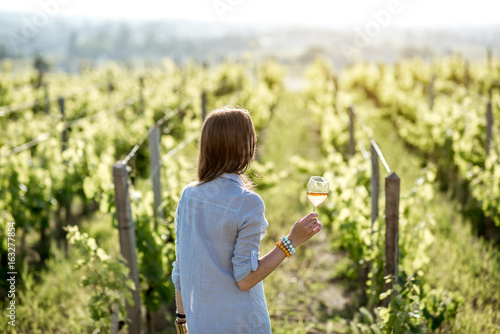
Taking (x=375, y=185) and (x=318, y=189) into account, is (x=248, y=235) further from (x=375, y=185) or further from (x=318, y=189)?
(x=375, y=185)

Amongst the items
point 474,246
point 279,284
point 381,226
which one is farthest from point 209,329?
point 474,246

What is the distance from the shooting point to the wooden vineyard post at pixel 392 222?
7.82 ft

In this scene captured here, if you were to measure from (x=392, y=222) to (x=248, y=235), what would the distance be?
1.29 meters

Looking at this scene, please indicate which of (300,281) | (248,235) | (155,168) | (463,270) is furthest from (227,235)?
(463,270)

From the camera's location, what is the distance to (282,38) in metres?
135

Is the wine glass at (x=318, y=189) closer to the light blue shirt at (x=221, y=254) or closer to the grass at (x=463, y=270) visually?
the light blue shirt at (x=221, y=254)

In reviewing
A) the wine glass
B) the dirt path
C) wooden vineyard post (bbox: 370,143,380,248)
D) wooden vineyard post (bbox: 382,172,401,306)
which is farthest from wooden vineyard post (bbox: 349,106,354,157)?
the wine glass

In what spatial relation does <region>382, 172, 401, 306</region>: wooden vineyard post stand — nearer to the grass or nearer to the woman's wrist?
the grass

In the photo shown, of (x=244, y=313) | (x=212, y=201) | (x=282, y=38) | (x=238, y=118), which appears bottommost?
(x=244, y=313)

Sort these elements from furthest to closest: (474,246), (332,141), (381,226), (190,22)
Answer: (190,22)
(332,141)
(474,246)
(381,226)

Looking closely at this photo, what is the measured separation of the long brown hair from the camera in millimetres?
1493

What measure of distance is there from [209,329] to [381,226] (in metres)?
1.78

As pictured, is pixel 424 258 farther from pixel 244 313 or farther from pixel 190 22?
pixel 190 22

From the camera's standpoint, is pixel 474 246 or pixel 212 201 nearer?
pixel 212 201
